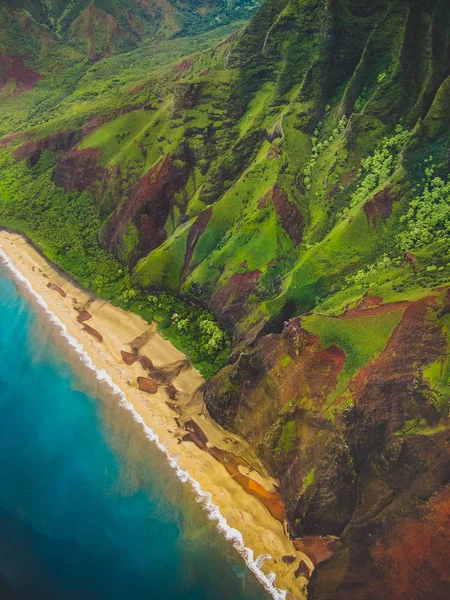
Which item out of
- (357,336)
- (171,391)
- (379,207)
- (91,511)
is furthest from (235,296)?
(91,511)

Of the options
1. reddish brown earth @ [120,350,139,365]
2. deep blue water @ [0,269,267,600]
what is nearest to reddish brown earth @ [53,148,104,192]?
reddish brown earth @ [120,350,139,365]

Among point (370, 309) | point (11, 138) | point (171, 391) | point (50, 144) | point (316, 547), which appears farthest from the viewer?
point (11, 138)

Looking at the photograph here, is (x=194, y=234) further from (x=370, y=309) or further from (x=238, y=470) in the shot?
(x=238, y=470)

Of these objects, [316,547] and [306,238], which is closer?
[316,547]

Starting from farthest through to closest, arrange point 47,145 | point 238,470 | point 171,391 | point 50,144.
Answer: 1. point 47,145
2. point 50,144
3. point 171,391
4. point 238,470

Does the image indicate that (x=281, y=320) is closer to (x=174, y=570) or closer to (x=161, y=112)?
(x=174, y=570)

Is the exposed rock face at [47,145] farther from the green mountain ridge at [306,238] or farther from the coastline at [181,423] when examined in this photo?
the coastline at [181,423]

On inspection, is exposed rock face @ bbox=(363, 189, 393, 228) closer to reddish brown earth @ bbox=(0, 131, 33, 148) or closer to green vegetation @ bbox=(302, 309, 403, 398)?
green vegetation @ bbox=(302, 309, 403, 398)

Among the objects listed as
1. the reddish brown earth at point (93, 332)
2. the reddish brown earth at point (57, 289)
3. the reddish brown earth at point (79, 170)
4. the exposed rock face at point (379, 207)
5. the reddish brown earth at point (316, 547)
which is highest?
the reddish brown earth at point (79, 170)

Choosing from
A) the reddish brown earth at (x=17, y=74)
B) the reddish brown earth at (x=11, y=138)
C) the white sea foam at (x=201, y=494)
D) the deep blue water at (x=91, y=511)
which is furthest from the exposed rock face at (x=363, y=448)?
the reddish brown earth at (x=17, y=74)
